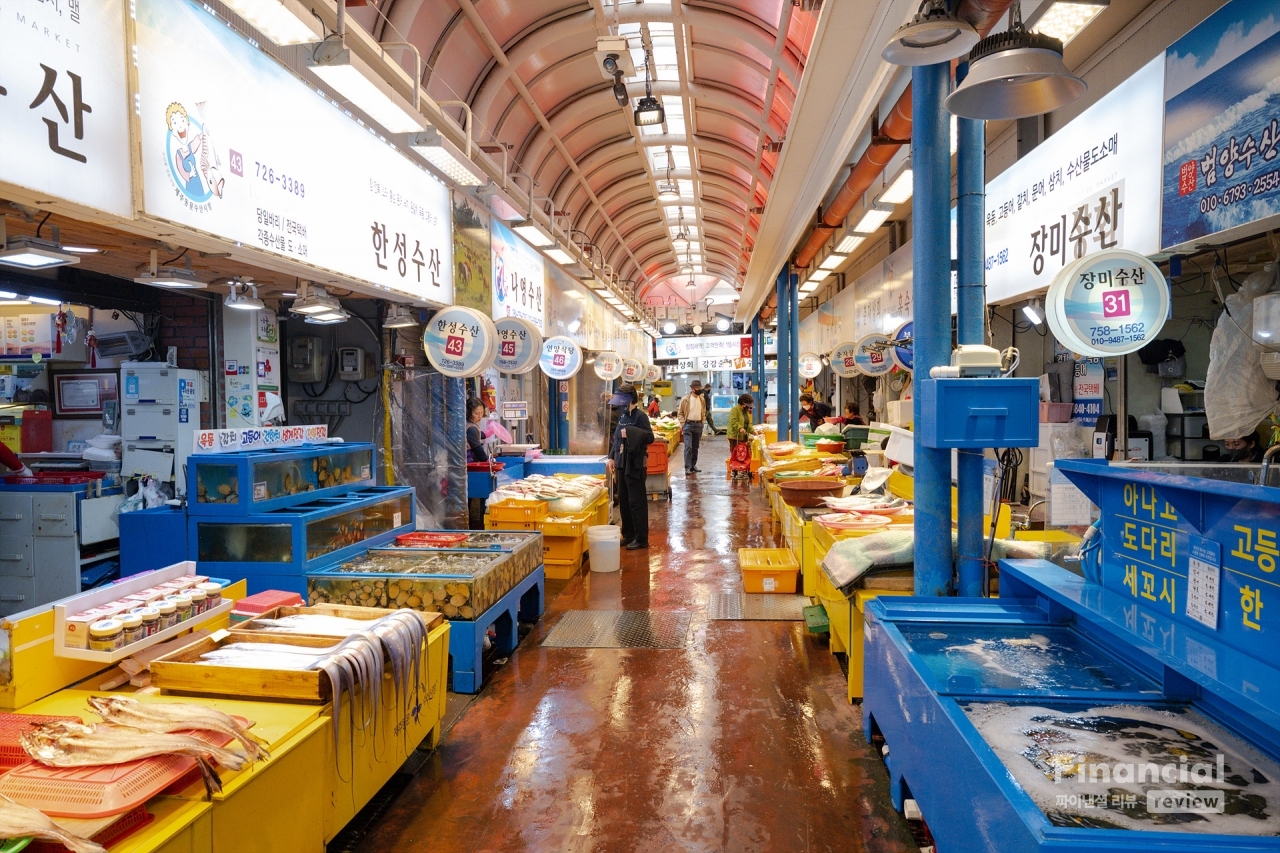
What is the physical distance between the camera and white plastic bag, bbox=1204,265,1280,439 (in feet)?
14.6

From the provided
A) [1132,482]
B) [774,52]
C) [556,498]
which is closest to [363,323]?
[556,498]

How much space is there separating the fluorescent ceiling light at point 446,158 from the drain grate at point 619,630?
3.95 m

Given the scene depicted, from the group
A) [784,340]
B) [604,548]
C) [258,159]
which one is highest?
[258,159]

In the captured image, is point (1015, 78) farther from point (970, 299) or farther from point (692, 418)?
point (692, 418)

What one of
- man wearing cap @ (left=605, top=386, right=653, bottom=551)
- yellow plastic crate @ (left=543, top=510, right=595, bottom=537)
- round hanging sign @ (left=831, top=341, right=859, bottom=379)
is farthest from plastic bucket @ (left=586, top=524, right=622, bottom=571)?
round hanging sign @ (left=831, top=341, right=859, bottom=379)

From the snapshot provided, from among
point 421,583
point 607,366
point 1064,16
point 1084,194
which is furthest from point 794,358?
point 421,583

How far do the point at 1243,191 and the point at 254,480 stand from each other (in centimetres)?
591

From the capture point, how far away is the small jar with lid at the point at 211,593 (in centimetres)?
330

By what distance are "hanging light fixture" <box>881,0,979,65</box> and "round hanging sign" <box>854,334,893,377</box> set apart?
7.08 meters

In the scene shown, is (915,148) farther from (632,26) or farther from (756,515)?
(756,515)

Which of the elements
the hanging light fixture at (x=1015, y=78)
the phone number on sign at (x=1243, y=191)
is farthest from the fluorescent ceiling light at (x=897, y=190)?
the hanging light fixture at (x=1015, y=78)

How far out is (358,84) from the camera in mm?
4355

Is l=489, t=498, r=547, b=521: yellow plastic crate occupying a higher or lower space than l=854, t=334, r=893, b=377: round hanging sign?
lower

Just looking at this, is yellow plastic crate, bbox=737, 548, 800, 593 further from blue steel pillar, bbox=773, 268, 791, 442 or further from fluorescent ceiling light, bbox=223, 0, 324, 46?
blue steel pillar, bbox=773, 268, 791, 442
